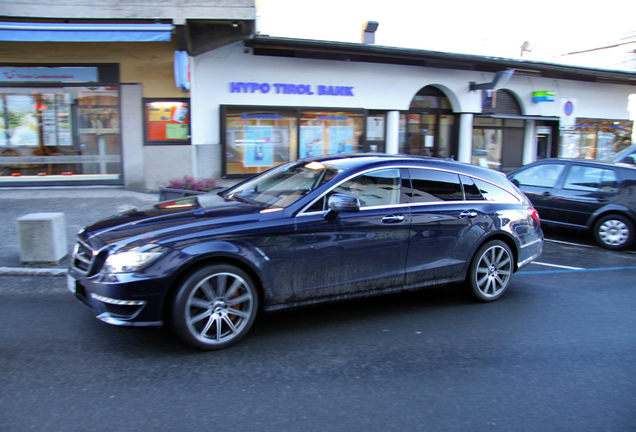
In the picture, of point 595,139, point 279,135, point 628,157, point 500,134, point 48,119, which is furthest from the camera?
point 595,139

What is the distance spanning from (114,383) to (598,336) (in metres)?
4.30

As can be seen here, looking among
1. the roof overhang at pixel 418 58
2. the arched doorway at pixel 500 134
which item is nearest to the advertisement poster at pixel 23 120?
the roof overhang at pixel 418 58

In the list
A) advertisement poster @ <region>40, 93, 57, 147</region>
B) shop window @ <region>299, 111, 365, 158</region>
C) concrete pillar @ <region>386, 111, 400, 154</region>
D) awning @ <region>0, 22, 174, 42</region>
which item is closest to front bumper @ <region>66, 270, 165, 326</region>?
awning @ <region>0, 22, 174, 42</region>

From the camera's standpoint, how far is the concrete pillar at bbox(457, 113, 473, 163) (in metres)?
17.0

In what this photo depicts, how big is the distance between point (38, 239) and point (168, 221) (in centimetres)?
324

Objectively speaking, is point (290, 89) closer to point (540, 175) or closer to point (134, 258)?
point (540, 175)

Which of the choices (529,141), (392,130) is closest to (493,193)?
(392,130)

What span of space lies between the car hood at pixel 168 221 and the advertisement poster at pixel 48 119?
887 centimetres

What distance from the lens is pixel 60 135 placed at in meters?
12.3

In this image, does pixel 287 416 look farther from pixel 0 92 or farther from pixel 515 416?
pixel 0 92

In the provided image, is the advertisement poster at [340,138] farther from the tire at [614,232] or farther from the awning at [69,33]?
the tire at [614,232]

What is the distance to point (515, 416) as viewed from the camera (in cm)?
330

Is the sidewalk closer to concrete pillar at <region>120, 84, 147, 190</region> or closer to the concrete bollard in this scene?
the concrete bollard

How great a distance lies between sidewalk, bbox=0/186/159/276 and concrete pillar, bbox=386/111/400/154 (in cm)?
728
